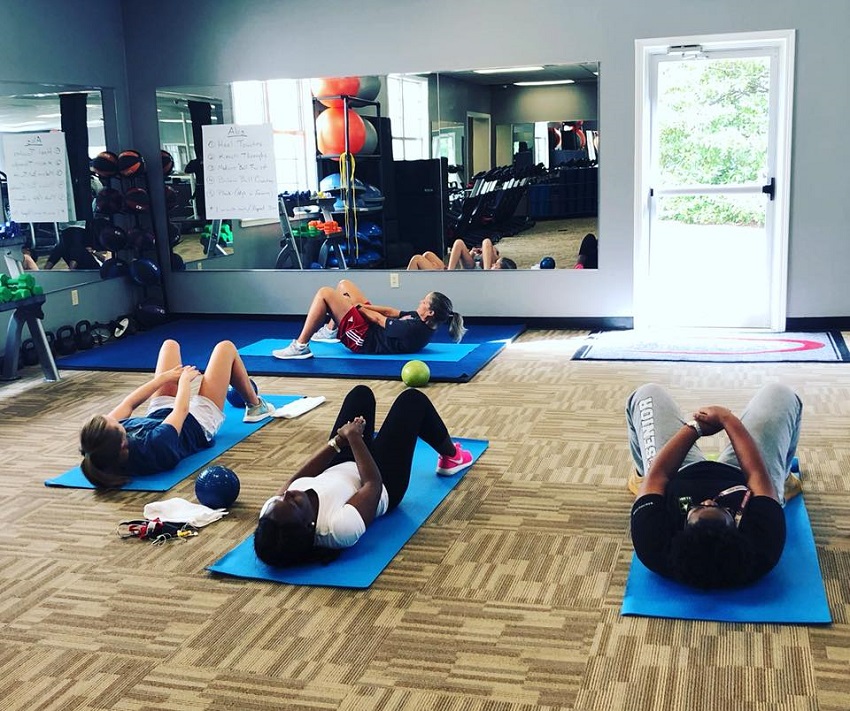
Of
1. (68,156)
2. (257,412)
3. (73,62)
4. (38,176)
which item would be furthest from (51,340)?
(257,412)

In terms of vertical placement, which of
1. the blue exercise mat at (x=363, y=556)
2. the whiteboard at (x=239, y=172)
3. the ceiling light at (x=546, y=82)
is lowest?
the blue exercise mat at (x=363, y=556)

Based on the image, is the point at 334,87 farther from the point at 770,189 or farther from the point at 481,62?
the point at 770,189

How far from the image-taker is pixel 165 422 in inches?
158

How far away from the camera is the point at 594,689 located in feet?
7.59

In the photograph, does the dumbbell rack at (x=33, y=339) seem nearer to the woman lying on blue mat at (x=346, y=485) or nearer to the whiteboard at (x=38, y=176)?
the whiteboard at (x=38, y=176)

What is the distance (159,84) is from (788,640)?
259 inches

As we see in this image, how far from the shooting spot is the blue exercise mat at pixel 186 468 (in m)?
3.91

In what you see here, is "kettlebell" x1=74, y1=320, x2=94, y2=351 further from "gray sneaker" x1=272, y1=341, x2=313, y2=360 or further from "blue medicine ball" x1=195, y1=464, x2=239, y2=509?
"blue medicine ball" x1=195, y1=464, x2=239, y2=509

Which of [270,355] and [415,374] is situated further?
[270,355]

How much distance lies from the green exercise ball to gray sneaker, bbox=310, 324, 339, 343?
1.28 metres

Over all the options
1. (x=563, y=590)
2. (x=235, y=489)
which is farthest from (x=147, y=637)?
(x=563, y=590)

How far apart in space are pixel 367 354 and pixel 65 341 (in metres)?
2.25

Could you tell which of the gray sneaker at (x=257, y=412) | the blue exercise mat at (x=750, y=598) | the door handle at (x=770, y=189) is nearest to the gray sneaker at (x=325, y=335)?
the gray sneaker at (x=257, y=412)

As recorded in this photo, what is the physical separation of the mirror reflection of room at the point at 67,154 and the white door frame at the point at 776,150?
13.2ft
